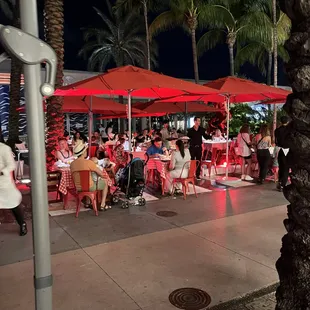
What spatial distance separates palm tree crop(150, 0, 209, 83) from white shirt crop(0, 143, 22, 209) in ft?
60.2

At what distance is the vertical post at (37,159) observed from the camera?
197cm

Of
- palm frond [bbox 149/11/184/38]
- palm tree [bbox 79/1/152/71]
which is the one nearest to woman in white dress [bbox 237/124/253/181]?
palm frond [bbox 149/11/184/38]

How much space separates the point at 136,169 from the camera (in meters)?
7.15

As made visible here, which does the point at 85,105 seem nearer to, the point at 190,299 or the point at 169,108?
the point at 169,108

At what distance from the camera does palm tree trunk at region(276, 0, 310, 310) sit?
2.33 meters

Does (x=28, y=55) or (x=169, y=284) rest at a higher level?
(x=28, y=55)

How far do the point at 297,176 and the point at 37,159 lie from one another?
5.77 ft

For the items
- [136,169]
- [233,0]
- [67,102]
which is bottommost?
[136,169]

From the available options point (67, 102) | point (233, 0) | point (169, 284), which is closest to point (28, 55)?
point (169, 284)

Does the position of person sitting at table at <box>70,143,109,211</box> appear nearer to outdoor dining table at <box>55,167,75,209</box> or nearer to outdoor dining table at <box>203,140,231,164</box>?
outdoor dining table at <box>55,167,75,209</box>

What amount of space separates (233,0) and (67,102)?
13367 millimetres

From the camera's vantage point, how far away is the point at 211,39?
25.8 meters

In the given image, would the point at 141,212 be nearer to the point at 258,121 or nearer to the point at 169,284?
the point at 169,284

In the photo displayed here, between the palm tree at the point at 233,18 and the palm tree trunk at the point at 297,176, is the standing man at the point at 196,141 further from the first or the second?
the palm tree at the point at 233,18
